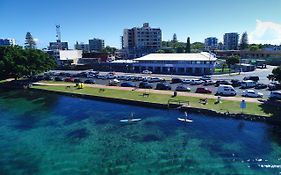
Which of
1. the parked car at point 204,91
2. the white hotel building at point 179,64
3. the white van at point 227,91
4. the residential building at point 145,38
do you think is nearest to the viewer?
the white van at point 227,91

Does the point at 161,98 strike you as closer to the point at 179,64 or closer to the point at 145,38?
the point at 179,64

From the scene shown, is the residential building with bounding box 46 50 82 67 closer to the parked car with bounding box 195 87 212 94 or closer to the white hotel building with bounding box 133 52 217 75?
the white hotel building with bounding box 133 52 217 75

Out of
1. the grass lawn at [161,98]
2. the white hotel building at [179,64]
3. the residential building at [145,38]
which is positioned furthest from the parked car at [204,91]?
the residential building at [145,38]

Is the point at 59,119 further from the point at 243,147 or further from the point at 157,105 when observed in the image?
the point at 243,147

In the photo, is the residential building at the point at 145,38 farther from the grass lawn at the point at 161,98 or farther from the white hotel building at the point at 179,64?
the grass lawn at the point at 161,98

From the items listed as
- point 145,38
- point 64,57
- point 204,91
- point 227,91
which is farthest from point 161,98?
point 145,38

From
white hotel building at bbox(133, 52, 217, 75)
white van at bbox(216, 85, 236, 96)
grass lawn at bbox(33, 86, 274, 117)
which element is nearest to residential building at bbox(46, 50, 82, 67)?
A: white hotel building at bbox(133, 52, 217, 75)

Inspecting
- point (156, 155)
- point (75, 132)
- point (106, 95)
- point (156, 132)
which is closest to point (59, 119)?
point (75, 132)
